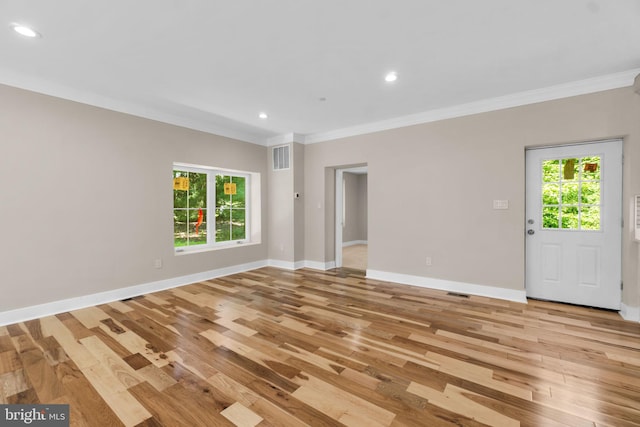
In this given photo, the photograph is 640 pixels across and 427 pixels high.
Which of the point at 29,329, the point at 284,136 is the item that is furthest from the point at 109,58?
the point at 284,136

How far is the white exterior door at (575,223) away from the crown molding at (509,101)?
643mm

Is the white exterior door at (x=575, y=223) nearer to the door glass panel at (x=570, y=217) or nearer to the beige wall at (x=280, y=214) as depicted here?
the door glass panel at (x=570, y=217)

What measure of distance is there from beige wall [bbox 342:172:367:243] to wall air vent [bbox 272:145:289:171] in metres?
3.80

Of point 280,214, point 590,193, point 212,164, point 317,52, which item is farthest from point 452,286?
point 212,164

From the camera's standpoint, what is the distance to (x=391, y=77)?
3152 millimetres

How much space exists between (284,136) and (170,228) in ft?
8.94

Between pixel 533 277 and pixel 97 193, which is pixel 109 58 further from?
pixel 533 277

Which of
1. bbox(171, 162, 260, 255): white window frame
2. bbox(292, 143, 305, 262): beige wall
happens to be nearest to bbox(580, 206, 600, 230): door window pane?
bbox(292, 143, 305, 262): beige wall

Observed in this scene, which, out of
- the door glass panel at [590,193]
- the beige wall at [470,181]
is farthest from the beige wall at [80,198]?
the door glass panel at [590,193]

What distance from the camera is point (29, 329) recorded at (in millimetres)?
2855

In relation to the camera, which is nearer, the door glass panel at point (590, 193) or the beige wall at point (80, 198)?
the beige wall at point (80, 198)

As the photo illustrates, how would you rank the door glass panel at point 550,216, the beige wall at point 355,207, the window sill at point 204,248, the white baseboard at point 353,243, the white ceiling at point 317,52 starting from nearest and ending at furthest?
1. the white ceiling at point 317,52
2. the door glass panel at point 550,216
3. the window sill at point 204,248
4. the white baseboard at point 353,243
5. the beige wall at point 355,207

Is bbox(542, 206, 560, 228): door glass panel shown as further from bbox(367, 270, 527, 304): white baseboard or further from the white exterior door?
bbox(367, 270, 527, 304): white baseboard

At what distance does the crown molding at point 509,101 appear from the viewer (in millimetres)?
3133
